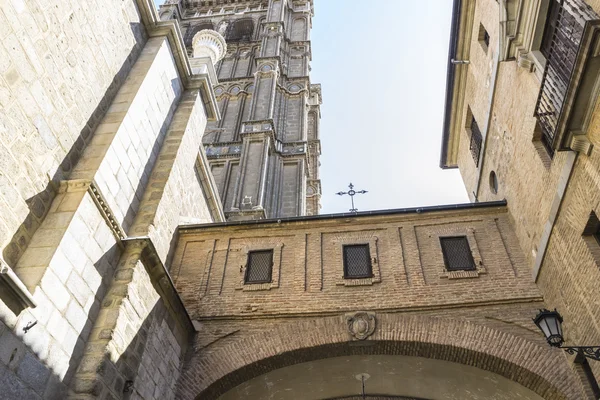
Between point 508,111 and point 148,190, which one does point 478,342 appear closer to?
point 508,111

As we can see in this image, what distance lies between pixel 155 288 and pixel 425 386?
5.59m

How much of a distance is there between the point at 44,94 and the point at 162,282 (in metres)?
3.31

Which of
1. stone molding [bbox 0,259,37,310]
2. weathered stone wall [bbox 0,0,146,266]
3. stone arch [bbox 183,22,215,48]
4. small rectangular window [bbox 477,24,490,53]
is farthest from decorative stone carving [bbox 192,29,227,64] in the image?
stone arch [bbox 183,22,215,48]

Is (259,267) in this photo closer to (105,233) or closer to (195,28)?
(105,233)

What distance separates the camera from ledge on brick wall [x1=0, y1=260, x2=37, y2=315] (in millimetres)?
4969

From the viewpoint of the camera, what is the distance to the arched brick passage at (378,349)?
26.8 feet

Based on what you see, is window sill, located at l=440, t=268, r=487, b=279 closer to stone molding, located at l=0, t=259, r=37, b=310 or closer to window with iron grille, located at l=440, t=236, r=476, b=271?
window with iron grille, located at l=440, t=236, r=476, b=271

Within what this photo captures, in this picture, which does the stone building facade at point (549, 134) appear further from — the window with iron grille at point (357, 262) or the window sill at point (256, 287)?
the window sill at point (256, 287)

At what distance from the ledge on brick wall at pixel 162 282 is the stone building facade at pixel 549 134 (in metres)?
6.03

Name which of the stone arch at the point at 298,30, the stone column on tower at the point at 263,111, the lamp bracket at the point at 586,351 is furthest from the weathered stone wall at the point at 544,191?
the stone arch at the point at 298,30

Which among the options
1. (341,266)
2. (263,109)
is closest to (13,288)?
(341,266)

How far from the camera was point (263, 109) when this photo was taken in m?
27.6

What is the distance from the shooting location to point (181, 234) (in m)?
10.8

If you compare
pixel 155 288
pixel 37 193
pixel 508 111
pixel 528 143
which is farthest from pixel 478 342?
pixel 37 193
